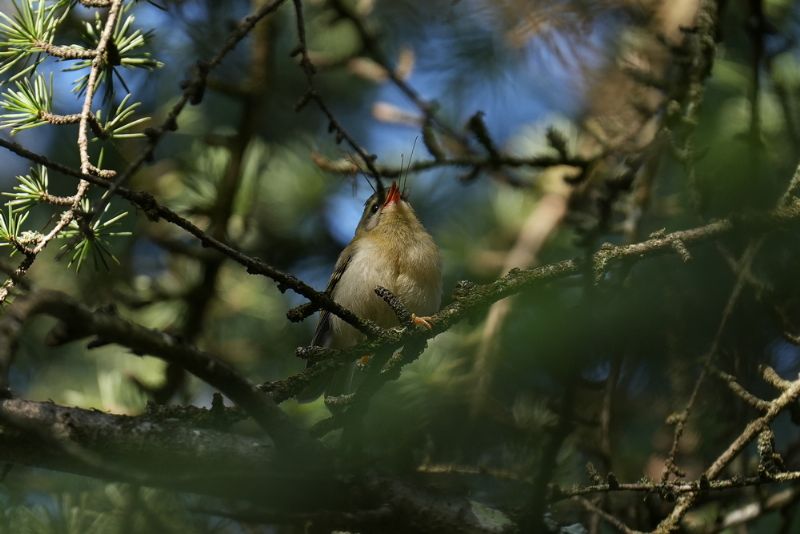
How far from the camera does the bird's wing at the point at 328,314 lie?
16.9 ft

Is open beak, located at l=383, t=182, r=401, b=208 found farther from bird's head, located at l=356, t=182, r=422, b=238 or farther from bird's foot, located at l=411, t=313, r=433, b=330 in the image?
bird's foot, located at l=411, t=313, r=433, b=330

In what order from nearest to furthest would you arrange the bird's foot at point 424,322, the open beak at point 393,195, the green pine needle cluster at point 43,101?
the green pine needle cluster at point 43,101 → the bird's foot at point 424,322 → the open beak at point 393,195

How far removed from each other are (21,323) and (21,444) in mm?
1379

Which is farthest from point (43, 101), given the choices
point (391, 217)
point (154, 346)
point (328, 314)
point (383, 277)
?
point (391, 217)

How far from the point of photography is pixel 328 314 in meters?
5.11

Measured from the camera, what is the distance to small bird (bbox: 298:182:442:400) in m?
4.75

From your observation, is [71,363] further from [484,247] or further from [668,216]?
[668,216]

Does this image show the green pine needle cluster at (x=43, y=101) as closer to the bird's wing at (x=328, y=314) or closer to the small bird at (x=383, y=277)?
the small bird at (x=383, y=277)

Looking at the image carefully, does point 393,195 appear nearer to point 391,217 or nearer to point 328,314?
point 391,217

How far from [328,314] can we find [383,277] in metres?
0.52

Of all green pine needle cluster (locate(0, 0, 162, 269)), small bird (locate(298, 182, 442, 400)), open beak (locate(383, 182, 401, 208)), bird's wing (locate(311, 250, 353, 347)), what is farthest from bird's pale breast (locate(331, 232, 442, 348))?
green pine needle cluster (locate(0, 0, 162, 269))

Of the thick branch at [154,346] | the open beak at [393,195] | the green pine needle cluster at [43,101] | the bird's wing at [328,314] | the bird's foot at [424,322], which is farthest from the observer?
the open beak at [393,195]

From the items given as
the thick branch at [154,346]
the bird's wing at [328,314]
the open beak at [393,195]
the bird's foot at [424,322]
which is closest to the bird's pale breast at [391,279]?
the bird's wing at [328,314]

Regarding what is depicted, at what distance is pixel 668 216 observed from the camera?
195 inches
